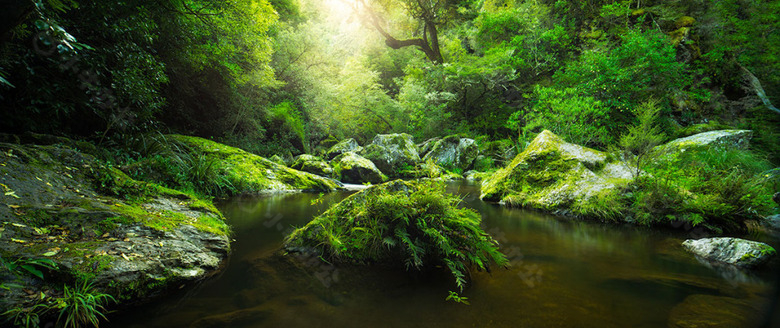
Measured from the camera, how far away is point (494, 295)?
217cm

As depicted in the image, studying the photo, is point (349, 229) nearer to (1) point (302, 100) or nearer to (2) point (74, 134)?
(2) point (74, 134)

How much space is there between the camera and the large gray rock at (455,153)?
52.2 feet

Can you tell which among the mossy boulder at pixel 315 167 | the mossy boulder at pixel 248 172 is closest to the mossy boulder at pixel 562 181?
the mossy boulder at pixel 248 172

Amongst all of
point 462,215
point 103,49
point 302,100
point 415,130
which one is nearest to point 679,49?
point 415,130

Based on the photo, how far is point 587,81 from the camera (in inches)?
442

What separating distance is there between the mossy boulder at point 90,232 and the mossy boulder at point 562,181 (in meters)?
6.15

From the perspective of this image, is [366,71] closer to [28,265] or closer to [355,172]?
[355,172]

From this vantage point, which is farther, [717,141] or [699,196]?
[717,141]

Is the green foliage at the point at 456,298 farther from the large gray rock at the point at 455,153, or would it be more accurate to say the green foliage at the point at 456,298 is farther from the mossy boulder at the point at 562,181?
the large gray rock at the point at 455,153

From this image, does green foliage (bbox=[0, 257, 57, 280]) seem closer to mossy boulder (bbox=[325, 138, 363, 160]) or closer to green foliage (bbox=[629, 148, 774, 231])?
green foliage (bbox=[629, 148, 774, 231])

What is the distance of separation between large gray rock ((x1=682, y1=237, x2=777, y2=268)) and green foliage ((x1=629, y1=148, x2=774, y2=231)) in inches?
47.4

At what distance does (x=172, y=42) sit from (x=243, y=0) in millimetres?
2278

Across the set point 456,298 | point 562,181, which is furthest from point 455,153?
point 456,298

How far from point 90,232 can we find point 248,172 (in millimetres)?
6104
